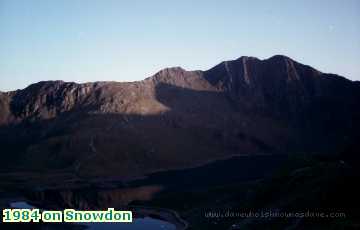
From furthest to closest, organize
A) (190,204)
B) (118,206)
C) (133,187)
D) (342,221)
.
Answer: (133,187) < (118,206) < (190,204) < (342,221)

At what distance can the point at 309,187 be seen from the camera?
78.3 meters

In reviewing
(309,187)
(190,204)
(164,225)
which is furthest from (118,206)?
(309,187)

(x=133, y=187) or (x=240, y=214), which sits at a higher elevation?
(x=133, y=187)

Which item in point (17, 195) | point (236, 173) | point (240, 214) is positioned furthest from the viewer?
point (236, 173)

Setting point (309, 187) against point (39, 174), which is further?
point (39, 174)

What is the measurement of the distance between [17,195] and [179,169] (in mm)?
71425

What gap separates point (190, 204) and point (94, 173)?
266 feet

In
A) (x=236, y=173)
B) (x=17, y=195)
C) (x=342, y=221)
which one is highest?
(x=236, y=173)

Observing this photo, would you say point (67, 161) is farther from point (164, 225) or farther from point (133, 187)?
point (164, 225)

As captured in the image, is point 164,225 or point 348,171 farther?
point 164,225

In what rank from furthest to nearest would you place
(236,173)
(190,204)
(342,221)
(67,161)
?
(67,161), (236,173), (190,204), (342,221)

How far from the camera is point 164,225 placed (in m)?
97.2

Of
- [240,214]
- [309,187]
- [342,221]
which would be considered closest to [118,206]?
[240,214]

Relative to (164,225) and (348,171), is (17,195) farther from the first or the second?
(348,171)
